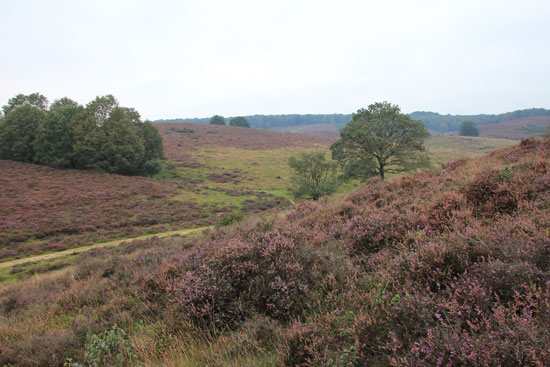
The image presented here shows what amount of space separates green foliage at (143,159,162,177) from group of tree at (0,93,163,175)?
7.12 ft

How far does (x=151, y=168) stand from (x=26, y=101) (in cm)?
3490

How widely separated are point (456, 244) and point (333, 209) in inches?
188

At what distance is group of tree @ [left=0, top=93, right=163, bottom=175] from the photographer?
45.8 m

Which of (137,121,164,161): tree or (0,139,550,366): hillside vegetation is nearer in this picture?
(0,139,550,366): hillside vegetation

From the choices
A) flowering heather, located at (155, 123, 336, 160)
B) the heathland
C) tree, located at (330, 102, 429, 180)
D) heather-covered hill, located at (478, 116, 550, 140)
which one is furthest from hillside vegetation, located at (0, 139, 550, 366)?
heather-covered hill, located at (478, 116, 550, 140)

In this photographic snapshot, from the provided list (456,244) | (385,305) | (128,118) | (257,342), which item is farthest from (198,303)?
(128,118)

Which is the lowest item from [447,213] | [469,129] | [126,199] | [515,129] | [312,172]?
[126,199]

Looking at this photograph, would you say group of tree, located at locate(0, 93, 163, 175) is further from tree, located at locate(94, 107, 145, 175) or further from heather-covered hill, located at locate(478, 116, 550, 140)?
heather-covered hill, located at locate(478, 116, 550, 140)

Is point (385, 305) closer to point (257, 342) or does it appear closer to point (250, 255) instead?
point (257, 342)

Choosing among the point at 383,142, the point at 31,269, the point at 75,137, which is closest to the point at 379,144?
the point at 383,142

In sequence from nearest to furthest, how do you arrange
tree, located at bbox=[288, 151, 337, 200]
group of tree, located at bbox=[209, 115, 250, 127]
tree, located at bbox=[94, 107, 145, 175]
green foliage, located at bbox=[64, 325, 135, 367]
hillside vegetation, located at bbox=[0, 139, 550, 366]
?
hillside vegetation, located at bbox=[0, 139, 550, 366] < green foliage, located at bbox=[64, 325, 135, 367] < tree, located at bbox=[288, 151, 337, 200] < tree, located at bbox=[94, 107, 145, 175] < group of tree, located at bbox=[209, 115, 250, 127]

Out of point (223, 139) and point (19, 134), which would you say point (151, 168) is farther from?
point (223, 139)

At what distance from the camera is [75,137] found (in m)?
45.5

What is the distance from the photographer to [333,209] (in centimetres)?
820
